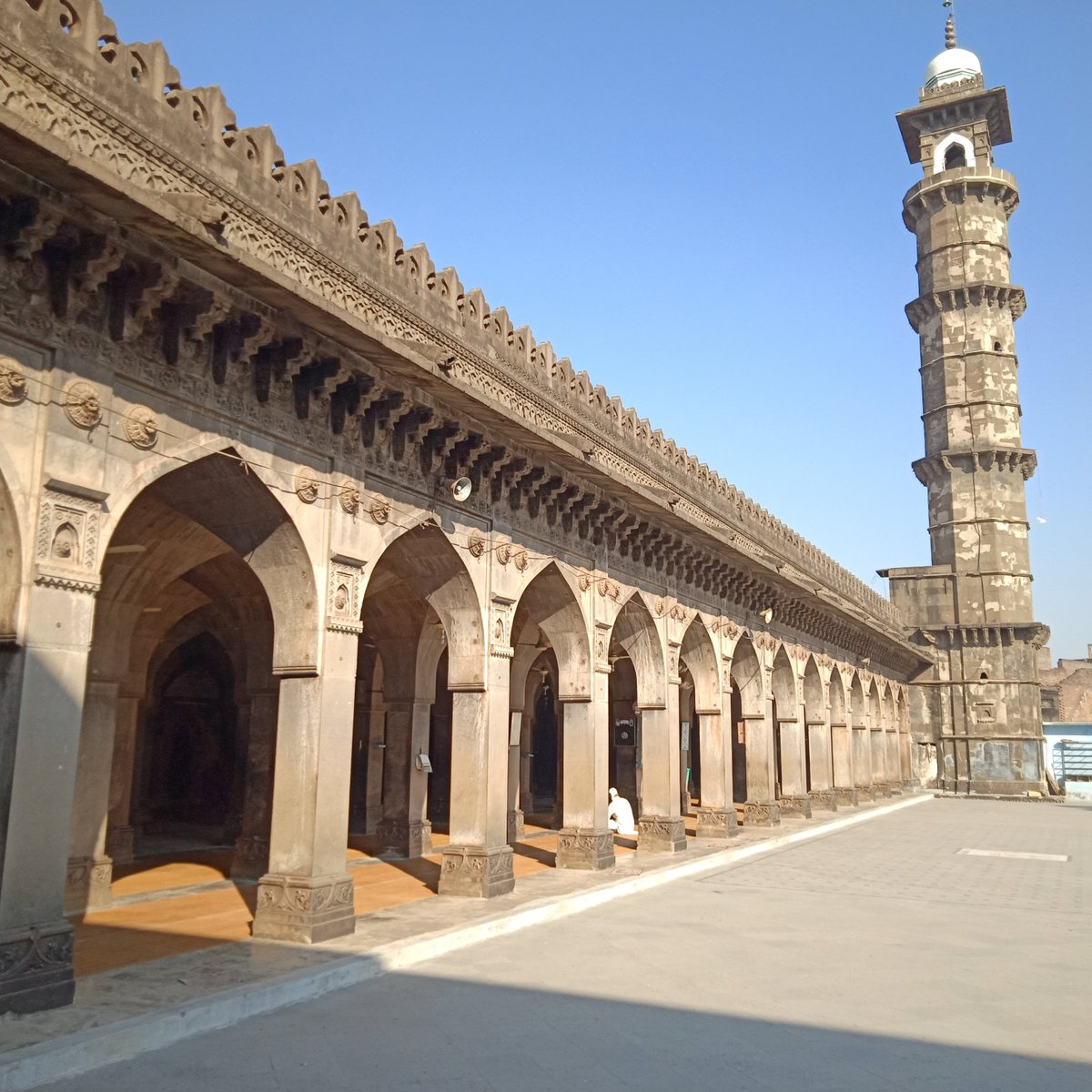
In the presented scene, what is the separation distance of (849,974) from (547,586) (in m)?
6.61

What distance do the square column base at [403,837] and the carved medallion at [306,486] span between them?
707 centimetres

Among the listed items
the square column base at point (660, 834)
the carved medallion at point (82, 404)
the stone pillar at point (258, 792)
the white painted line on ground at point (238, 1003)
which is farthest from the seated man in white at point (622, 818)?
the carved medallion at point (82, 404)

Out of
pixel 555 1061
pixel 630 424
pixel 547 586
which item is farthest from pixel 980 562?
pixel 555 1061

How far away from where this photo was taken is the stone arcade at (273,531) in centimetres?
638

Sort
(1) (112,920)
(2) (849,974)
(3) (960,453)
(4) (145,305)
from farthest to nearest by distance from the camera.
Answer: (3) (960,453)
(1) (112,920)
(2) (849,974)
(4) (145,305)

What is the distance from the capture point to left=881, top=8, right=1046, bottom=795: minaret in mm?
36562

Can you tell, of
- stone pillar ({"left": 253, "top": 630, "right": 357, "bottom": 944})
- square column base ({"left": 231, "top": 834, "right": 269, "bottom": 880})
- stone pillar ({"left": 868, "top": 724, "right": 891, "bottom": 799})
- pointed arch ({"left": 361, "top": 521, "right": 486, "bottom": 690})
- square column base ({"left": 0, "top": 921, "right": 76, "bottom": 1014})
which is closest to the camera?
square column base ({"left": 0, "top": 921, "right": 76, "bottom": 1014})

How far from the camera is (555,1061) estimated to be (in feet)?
18.7

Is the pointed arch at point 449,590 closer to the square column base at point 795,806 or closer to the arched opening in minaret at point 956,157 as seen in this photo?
the square column base at point 795,806

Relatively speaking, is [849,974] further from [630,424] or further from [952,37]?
[952,37]

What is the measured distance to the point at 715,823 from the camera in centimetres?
1797

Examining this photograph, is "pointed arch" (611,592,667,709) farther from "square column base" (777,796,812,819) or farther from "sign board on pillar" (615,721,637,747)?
"sign board on pillar" (615,721,637,747)

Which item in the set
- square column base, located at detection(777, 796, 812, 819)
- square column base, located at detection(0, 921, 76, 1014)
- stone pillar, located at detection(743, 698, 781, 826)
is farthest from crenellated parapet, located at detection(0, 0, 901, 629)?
square column base, located at detection(777, 796, 812, 819)

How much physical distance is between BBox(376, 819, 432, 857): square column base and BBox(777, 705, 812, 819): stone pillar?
35.8 feet
